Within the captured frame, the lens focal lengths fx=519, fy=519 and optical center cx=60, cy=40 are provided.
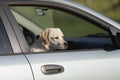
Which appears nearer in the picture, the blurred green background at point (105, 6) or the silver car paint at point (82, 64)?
the silver car paint at point (82, 64)

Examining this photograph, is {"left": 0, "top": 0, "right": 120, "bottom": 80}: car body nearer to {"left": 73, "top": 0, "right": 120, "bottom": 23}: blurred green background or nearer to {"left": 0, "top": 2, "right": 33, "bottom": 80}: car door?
{"left": 0, "top": 2, "right": 33, "bottom": 80}: car door

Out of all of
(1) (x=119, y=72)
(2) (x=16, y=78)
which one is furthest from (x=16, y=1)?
(1) (x=119, y=72)

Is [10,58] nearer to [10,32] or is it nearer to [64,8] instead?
[10,32]

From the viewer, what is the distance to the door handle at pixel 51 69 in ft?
14.8

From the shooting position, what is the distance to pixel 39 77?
447cm

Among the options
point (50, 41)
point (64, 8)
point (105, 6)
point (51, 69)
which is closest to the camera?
point (51, 69)

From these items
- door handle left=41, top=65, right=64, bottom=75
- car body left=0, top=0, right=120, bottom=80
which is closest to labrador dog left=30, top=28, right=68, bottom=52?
car body left=0, top=0, right=120, bottom=80

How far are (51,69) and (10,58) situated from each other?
0.37 meters

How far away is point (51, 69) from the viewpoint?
14.9ft

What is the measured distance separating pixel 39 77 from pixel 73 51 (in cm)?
47

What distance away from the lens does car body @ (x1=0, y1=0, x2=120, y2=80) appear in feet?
14.7

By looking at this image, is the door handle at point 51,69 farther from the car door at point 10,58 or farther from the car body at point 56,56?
the car door at point 10,58

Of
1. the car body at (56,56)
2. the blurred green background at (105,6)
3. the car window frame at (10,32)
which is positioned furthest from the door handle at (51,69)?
the blurred green background at (105,6)

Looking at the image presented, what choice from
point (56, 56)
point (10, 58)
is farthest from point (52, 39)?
point (10, 58)
